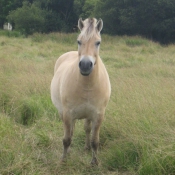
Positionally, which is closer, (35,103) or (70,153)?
(70,153)

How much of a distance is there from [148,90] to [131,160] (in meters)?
1.98

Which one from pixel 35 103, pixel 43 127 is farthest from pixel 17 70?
pixel 43 127

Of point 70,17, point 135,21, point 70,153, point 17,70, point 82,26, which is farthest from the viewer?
point 70,17

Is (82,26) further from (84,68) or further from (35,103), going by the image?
(35,103)

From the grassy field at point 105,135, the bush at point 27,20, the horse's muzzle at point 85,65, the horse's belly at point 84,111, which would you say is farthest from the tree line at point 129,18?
the horse's muzzle at point 85,65

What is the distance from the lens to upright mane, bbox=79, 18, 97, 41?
2.68 m

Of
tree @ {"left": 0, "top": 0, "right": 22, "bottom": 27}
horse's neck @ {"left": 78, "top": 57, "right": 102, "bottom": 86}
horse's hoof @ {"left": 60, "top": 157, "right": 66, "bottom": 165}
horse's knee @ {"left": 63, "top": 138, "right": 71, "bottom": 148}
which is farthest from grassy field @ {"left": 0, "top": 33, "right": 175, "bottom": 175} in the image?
tree @ {"left": 0, "top": 0, "right": 22, "bottom": 27}

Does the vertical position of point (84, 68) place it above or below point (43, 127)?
above

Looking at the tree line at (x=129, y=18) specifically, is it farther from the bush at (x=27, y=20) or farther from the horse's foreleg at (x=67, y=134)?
the horse's foreleg at (x=67, y=134)

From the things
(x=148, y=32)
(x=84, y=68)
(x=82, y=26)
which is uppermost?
(x=82, y=26)

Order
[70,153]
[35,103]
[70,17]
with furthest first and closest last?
[70,17], [35,103], [70,153]

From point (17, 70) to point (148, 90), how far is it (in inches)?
153

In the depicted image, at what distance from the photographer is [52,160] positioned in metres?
3.30

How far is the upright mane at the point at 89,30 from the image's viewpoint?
8.78ft
